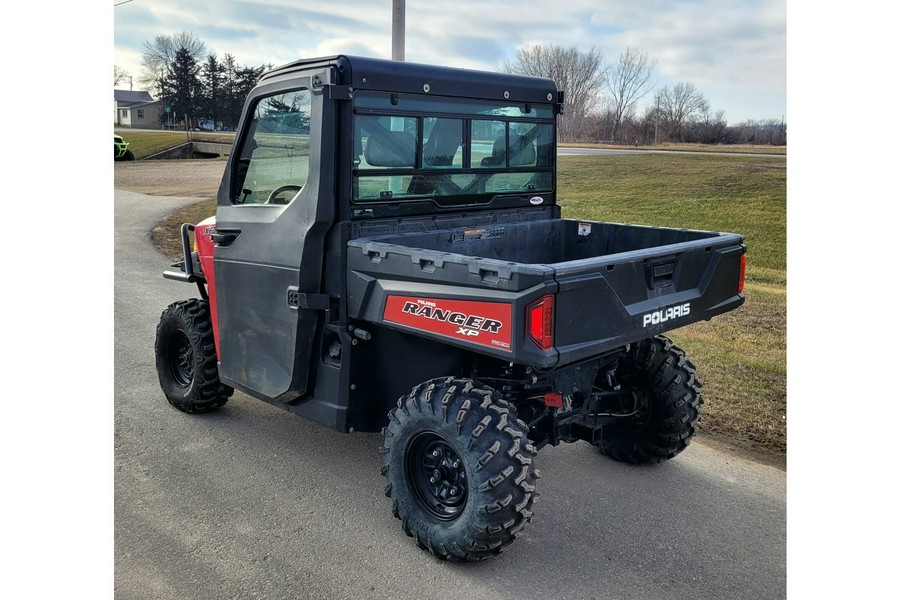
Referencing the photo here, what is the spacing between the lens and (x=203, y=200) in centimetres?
2183

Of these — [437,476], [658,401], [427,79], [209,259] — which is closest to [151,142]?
[209,259]

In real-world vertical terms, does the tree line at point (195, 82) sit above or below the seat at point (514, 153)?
above

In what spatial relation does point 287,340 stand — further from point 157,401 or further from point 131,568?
point 157,401

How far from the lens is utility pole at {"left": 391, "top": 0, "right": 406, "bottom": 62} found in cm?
878

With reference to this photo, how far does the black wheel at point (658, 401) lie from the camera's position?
15.4 ft

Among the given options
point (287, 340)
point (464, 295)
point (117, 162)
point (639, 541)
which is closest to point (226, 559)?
point (287, 340)

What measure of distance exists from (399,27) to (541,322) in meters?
6.27

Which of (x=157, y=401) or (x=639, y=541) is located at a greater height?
(x=157, y=401)

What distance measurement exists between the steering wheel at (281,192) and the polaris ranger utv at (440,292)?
0.01 meters

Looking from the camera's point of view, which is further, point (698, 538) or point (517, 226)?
point (517, 226)

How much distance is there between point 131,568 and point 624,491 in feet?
8.46

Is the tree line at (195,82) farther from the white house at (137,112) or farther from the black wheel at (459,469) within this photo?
the black wheel at (459,469)

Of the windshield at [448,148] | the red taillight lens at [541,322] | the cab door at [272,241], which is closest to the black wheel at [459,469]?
the red taillight lens at [541,322]

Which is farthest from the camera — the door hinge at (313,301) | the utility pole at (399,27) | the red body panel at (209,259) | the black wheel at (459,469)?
the utility pole at (399,27)
